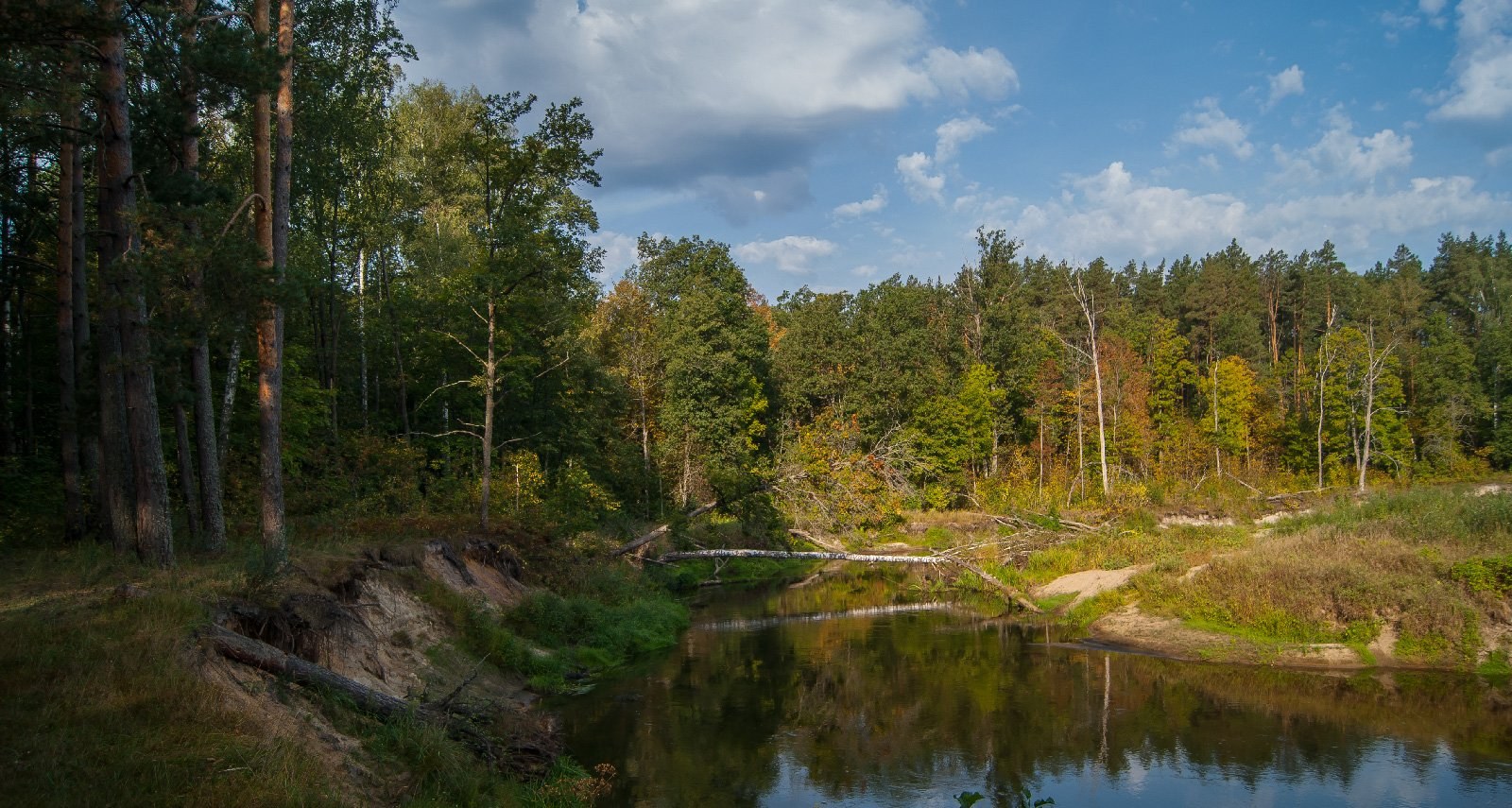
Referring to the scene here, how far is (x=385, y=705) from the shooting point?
436 inches

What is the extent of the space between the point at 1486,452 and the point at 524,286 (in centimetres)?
5854

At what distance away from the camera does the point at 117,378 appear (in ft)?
46.1

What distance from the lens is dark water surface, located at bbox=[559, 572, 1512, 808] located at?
525 inches

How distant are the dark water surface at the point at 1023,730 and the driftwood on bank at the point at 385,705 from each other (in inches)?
57.2

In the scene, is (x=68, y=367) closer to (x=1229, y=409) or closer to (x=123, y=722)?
(x=123, y=722)

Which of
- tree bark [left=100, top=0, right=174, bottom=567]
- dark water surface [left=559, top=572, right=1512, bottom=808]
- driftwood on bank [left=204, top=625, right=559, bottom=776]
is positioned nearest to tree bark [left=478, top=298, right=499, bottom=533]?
dark water surface [left=559, top=572, right=1512, bottom=808]

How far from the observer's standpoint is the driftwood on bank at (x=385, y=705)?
10.3 meters

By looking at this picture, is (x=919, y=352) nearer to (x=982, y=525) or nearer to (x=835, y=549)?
(x=982, y=525)

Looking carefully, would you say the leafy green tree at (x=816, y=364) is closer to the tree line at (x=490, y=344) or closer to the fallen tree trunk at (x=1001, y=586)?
the tree line at (x=490, y=344)

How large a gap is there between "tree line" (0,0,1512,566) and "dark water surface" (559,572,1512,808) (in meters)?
7.28

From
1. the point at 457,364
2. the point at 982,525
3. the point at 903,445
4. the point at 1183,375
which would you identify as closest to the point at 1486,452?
the point at 1183,375

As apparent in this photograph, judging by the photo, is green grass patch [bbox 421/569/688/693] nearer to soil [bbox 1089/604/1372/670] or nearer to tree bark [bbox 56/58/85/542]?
tree bark [bbox 56/58/85/542]

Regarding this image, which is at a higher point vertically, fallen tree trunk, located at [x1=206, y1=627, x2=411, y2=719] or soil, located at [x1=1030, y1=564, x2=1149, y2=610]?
fallen tree trunk, located at [x1=206, y1=627, x2=411, y2=719]

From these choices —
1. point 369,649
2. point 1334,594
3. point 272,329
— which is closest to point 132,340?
point 272,329
